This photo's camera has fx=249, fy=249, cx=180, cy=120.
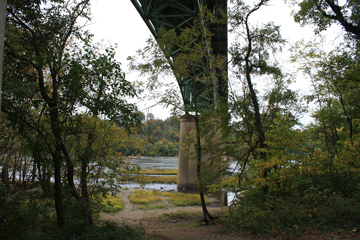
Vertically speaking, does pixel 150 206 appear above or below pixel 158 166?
above

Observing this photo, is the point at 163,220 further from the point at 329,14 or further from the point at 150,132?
the point at 329,14

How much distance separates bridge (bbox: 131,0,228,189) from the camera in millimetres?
11773

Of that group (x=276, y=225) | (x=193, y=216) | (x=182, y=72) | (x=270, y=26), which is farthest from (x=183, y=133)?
(x=276, y=225)

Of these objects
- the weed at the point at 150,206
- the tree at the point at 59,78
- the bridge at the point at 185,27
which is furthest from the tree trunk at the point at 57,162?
the weed at the point at 150,206

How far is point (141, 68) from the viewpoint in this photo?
1091 cm

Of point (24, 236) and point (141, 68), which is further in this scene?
point (141, 68)

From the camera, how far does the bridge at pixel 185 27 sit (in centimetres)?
1177

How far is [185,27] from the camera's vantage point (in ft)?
46.7

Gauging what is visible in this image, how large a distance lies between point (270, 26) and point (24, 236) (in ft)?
32.8

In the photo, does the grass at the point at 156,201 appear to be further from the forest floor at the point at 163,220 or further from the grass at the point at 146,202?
the forest floor at the point at 163,220

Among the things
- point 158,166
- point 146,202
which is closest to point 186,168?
point 146,202

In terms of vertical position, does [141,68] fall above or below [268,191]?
above

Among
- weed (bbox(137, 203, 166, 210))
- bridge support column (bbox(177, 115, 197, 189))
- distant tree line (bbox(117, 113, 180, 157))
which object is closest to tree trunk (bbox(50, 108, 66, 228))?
distant tree line (bbox(117, 113, 180, 157))

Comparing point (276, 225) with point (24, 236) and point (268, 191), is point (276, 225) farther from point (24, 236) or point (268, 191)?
point (24, 236)
